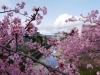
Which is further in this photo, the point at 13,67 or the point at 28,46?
the point at 28,46

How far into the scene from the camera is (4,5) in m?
6.26

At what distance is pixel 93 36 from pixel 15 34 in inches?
371

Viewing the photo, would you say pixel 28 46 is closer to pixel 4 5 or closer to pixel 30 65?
pixel 30 65

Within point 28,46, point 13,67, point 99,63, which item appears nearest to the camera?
point 13,67

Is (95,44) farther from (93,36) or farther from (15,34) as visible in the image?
(15,34)

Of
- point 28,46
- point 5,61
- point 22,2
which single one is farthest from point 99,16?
point 5,61

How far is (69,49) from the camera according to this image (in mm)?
12945

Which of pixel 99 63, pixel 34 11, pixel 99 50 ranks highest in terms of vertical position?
pixel 34 11

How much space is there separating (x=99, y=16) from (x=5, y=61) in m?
8.91

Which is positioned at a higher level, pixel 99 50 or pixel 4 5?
pixel 4 5

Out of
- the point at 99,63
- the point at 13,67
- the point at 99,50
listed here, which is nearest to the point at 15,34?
the point at 13,67

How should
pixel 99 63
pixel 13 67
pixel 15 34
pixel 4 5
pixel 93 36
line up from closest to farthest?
pixel 15 34 < pixel 13 67 < pixel 4 5 < pixel 93 36 < pixel 99 63

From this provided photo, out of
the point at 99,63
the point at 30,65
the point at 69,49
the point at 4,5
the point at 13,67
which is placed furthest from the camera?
the point at 99,63

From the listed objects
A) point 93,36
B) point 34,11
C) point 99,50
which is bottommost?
point 99,50
